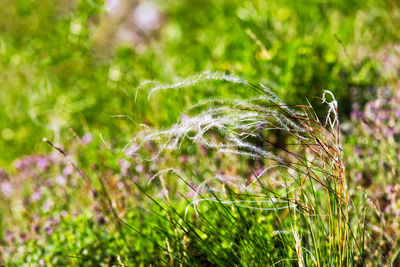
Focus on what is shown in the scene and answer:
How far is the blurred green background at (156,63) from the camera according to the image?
8.50ft

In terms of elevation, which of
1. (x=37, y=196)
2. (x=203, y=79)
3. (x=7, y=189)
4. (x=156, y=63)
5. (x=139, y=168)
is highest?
(x=203, y=79)

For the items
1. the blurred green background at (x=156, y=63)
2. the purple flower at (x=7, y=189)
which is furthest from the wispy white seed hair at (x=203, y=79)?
the purple flower at (x=7, y=189)

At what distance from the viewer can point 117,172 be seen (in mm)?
2445

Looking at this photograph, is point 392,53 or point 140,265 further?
point 392,53

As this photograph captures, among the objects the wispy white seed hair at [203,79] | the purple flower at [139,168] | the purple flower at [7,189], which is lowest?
the purple flower at [7,189]

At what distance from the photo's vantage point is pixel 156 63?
365 centimetres

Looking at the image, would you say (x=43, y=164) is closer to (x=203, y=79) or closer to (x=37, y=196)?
(x=37, y=196)

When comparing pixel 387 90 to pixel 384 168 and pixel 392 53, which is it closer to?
pixel 392 53

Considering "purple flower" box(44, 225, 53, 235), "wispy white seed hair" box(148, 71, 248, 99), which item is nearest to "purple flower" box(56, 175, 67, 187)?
"purple flower" box(44, 225, 53, 235)

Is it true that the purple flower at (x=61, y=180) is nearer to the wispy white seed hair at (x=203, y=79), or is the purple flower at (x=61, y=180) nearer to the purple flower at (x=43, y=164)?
the purple flower at (x=43, y=164)

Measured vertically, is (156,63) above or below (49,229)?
above

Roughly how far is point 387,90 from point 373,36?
1.31 meters

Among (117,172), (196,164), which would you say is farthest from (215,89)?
(117,172)

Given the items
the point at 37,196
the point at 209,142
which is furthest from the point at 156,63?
the point at 209,142
